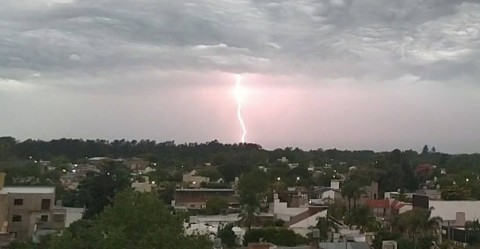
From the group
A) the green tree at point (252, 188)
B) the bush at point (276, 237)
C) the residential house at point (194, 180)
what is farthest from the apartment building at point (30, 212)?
the residential house at point (194, 180)

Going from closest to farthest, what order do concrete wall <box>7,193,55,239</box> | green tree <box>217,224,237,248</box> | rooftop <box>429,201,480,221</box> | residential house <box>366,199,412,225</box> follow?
green tree <box>217,224,237,248</box>
concrete wall <box>7,193,55,239</box>
rooftop <box>429,201,480,221</box>
residential house <box>366,199,412,225</box>

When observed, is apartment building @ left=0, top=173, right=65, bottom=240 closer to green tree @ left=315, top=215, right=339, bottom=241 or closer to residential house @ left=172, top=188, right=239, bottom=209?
green tree @ left=315, top=215, right=339, bottom=241

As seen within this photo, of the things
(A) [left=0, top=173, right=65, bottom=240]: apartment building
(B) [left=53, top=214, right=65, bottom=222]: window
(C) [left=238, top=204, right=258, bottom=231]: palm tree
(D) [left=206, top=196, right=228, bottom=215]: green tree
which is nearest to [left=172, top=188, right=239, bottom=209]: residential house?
(D) [left=206, top=196, right=228, bottom=215]: green tree

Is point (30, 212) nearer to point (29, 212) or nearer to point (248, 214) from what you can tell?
point (29, 212)

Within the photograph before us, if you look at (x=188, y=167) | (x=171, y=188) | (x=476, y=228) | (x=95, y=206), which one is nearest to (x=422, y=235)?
(x=476, y=228)

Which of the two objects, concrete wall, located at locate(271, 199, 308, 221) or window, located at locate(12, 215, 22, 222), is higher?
concrete wall, located at locate(271, 199, 308, 221)

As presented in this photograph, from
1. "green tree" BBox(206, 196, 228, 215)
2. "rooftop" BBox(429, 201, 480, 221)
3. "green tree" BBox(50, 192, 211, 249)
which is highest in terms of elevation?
"green tree" BBox(50, 192, 211, 249)

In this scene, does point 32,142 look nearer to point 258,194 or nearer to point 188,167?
point 188,167

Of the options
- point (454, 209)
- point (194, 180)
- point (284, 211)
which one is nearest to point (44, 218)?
point (284, 211)
